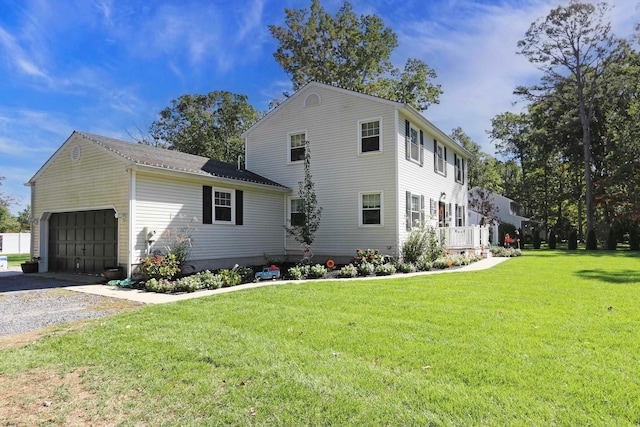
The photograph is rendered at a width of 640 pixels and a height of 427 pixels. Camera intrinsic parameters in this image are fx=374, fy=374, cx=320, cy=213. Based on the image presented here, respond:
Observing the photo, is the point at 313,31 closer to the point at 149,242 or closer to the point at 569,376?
the point at 149,242

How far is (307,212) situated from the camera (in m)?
13.9

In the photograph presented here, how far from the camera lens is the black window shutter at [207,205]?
12234 millimetres

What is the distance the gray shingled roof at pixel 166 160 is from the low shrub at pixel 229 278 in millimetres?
3484

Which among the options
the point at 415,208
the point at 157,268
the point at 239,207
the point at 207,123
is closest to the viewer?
the point at 157,268

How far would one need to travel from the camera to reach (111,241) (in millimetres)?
11211

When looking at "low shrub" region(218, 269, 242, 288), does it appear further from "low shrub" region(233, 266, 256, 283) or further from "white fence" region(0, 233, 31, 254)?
"white fence" region(0, 233, 31, 254)

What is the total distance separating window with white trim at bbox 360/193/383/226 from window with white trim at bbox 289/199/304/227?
242 cm

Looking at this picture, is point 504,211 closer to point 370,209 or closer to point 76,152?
point 370,209

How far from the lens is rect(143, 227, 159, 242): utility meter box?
10.5 metres

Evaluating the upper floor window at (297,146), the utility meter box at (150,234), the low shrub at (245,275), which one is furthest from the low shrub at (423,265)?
the utility meter box at (150,234)

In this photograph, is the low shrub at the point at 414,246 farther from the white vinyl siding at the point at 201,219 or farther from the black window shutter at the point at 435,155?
the white vinyl siding at the point at 201,219

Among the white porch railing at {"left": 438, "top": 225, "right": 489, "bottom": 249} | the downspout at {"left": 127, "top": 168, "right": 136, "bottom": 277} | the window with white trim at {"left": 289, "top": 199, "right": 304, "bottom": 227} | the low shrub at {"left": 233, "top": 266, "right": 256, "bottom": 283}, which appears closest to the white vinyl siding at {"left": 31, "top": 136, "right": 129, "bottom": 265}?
the downspout at {"left": 127, "top": 168, "right": 136, "bottom": 277}

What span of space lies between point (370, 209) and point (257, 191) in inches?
170

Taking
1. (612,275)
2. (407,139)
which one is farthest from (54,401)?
(407,139)
